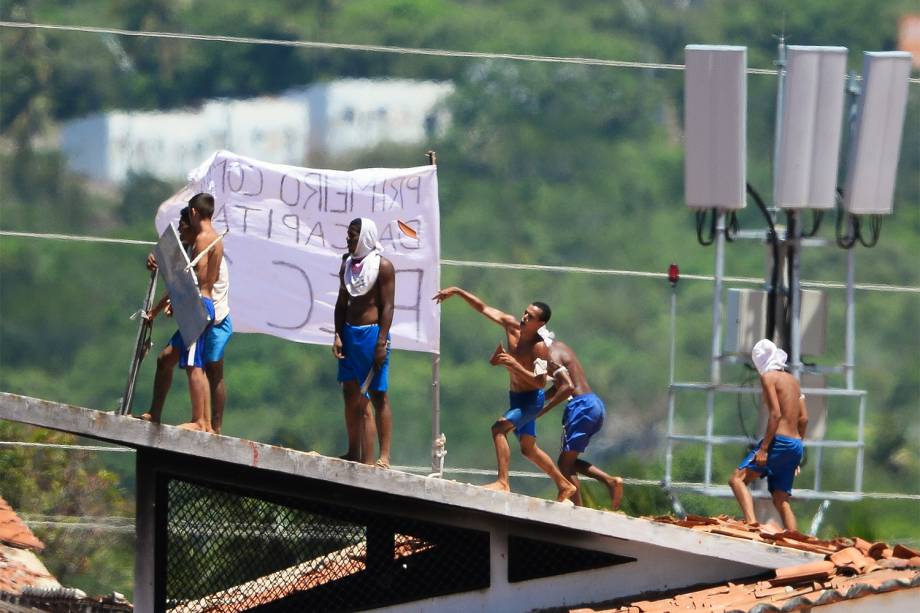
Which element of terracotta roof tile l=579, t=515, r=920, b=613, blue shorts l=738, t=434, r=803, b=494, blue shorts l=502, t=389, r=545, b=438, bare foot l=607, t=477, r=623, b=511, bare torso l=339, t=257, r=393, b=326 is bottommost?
terracotta roof tile l=579, t=515, r=920, b=613

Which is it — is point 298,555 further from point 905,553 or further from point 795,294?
point 795,294

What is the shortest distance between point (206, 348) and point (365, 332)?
3.04 ft

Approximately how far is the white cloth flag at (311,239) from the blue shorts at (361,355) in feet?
6.19

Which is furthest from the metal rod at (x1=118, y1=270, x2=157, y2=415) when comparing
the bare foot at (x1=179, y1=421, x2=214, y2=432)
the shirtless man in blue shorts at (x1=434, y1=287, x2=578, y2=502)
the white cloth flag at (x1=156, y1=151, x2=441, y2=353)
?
the white cloth flag at (x1=156, y1=151, x2=441, y2=353)

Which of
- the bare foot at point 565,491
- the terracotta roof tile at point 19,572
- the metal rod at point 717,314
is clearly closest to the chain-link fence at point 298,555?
the bare foot at point 565,491

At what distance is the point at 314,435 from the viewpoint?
5994 centimetres

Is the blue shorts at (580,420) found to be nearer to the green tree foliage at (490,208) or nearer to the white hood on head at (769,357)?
the white hood on head at (769,357)

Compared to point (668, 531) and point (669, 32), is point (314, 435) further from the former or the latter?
point (668, 531)

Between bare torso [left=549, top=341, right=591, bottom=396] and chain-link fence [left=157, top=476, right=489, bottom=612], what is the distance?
1241mm

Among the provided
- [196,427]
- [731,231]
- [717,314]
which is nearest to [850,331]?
[717,314]

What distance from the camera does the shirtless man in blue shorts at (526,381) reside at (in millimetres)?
12461

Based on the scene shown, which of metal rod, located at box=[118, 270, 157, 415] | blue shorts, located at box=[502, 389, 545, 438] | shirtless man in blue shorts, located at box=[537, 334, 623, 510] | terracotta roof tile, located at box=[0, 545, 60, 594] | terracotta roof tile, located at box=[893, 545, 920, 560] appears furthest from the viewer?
terracotta roof tile, located at box=[0, 545, 60, 594]

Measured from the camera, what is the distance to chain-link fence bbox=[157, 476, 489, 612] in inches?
Result: 496

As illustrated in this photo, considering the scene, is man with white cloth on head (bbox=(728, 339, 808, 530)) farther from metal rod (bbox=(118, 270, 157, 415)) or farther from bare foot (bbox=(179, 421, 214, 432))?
metal rod (bbox=(118, 270, 157, 415))
